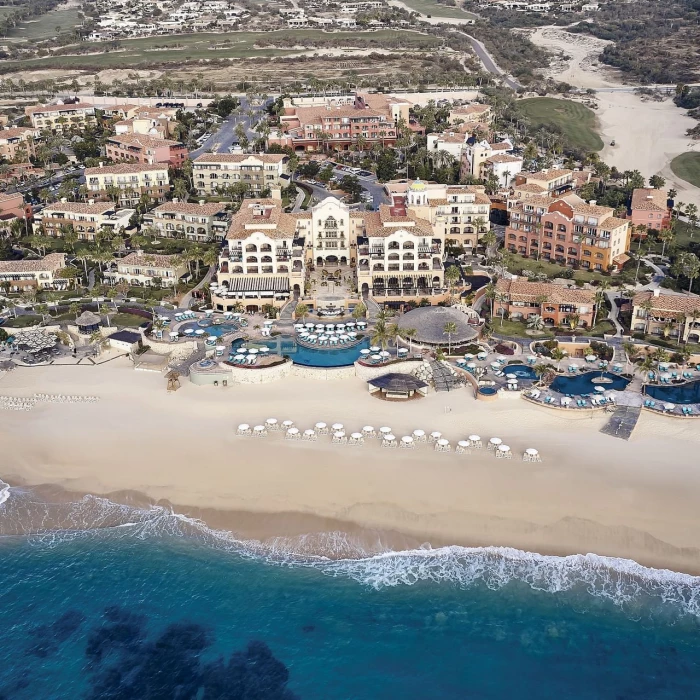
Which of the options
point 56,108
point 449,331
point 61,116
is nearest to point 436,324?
point 449,331

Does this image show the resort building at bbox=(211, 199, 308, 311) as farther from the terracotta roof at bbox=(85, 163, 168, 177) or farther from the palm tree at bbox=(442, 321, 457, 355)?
the terracotta roof at bbox=(85, 163, 168, 177)

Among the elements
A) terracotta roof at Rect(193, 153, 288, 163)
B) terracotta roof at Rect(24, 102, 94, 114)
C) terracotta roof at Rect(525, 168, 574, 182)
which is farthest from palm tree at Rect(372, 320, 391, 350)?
terracotta roof at Rect(24, 102, 94, 114)

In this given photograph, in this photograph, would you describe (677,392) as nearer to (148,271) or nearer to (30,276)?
(148,271)

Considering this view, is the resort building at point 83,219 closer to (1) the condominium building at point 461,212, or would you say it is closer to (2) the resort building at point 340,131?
(1) the condominium building at point 461,212

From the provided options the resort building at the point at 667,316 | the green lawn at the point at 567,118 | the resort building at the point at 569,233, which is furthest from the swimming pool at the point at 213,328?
the green lawn at the point at 567,118

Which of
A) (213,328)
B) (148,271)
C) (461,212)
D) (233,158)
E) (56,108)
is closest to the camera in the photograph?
(213,328)

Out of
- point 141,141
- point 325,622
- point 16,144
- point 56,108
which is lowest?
point 325,622
